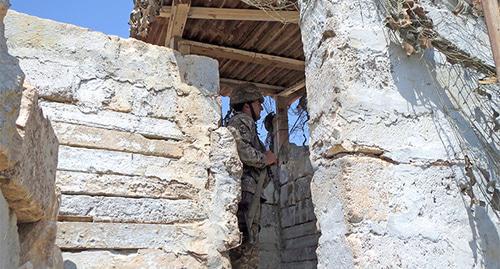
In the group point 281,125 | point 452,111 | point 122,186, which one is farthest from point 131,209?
point 281,125

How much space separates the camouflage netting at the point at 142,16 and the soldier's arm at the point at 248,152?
1.38 metres

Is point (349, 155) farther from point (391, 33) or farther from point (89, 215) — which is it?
point (89, 215)

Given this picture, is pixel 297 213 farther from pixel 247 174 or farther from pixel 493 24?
pixel 493 24

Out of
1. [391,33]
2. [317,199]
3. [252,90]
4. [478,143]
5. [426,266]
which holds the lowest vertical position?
[426,266]

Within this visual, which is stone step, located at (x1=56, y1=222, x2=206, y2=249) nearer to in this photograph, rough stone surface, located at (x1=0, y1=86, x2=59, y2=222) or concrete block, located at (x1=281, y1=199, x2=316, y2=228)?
rough stone surface, located at (x1=0, y1=86, x2=59, y2=222)

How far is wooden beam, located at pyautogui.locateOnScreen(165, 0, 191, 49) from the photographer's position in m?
4.56

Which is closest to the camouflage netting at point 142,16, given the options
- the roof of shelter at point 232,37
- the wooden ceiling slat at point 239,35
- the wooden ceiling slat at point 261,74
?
the roof of shelter at point 232,37

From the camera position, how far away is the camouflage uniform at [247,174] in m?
3.90

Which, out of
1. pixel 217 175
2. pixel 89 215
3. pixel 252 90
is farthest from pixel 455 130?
pixel 252 90

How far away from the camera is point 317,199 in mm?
2330

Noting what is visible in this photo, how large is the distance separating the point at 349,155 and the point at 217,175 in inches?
47.6

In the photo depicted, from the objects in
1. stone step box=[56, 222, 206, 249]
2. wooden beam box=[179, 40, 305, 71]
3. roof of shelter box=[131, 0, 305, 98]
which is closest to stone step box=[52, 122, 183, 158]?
stone step box=[56, 222, 206, 249]

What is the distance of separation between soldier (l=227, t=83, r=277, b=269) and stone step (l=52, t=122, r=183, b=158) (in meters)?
0.83

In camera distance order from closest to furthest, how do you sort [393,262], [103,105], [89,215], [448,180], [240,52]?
1. [393,262]
2. [448,180]
3. [89,215]
4. [103,105]
5. [240,52]
